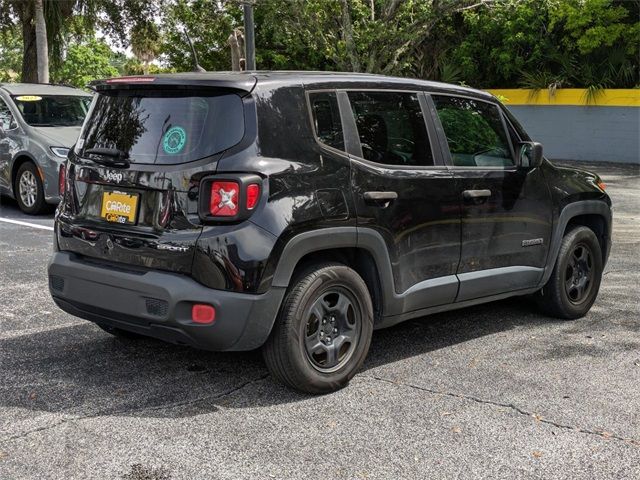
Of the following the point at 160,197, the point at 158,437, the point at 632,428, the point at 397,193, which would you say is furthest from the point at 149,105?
the point at 632,428

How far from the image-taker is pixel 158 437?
4.02 meters

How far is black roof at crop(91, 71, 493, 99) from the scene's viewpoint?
4.48m

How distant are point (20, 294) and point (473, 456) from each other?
433cm

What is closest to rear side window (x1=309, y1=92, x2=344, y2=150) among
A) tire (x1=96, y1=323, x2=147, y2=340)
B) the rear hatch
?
the rear hatch

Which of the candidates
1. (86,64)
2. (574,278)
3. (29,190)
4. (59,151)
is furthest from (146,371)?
(86,64)

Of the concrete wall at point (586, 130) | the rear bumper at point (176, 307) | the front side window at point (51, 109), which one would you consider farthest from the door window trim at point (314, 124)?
the concrete wall at point (586, 130)

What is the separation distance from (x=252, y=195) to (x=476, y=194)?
176 cm

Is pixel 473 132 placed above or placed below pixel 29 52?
below

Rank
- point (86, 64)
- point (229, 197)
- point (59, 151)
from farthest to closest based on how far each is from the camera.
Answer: point (86, 64), point (59, 151), point (229, 197)

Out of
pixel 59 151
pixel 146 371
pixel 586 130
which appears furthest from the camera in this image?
pixel 586 130

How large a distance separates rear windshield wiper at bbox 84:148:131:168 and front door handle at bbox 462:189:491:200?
6.86 feet

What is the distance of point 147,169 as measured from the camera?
4.51m

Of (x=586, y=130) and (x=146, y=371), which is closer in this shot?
(x=146, y=371)

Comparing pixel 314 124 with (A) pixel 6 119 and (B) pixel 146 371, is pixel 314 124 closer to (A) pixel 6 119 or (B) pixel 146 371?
(B) pixel 146 371
